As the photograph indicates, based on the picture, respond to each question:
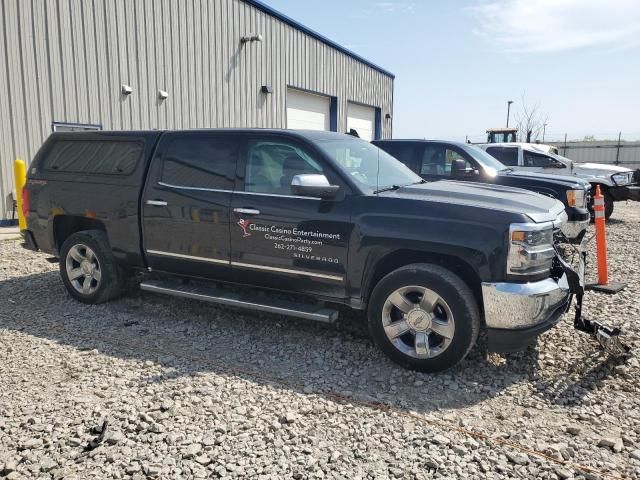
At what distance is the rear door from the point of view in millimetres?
4527

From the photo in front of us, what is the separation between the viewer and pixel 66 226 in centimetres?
558

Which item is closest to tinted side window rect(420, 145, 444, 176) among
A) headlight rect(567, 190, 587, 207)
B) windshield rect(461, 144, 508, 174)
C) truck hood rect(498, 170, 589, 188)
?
windshield rect(461, 144, 508, 174)

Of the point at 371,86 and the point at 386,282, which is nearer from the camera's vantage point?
the point at 386,282

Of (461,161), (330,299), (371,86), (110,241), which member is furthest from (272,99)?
(330,299)

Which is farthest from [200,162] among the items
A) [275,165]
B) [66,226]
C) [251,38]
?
[251,38]

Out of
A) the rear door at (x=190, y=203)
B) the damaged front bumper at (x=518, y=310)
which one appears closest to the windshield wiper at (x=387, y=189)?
the damaged front bumper at (x=518, y=310)

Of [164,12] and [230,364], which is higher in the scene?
[164,12]

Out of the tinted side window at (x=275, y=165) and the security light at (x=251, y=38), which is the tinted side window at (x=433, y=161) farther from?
the security light at (x=251, y=38)

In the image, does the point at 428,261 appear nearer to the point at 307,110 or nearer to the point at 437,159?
the point at 437,159

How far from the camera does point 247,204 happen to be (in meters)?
4.36

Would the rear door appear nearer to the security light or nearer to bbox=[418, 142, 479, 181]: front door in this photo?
bbox=[418, 142, 479, 181]: front door

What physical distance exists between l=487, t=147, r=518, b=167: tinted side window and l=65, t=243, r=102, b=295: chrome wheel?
9393 millimetres

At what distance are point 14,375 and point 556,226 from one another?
13.7 feet

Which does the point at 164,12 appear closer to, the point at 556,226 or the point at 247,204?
the point at 247,204
